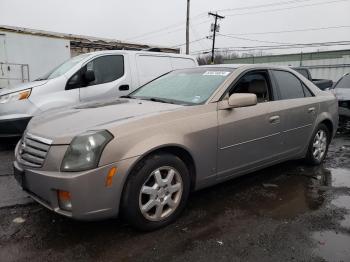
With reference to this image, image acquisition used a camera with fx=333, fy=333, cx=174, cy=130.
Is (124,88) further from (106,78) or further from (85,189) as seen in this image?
(85,189)

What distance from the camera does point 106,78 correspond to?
21.3 ft

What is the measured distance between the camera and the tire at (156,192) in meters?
2.78

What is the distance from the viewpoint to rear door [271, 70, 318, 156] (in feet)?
14.0

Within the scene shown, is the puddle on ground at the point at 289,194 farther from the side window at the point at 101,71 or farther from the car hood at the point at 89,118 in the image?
the side window at the point at 101,71

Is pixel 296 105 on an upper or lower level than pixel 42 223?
upper

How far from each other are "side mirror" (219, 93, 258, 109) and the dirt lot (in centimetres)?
108

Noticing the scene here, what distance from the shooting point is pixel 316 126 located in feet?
15.9

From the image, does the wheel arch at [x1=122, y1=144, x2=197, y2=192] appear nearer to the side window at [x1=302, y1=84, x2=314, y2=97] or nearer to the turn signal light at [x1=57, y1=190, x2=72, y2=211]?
the turn signal light at [x1=57, y1=190, x2=72, y2=211]

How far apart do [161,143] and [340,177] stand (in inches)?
122

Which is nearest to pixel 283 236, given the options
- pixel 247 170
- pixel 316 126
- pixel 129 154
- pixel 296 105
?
pixel 247 170

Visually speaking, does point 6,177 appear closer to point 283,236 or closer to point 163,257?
point 163,257

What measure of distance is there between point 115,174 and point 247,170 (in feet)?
5.84

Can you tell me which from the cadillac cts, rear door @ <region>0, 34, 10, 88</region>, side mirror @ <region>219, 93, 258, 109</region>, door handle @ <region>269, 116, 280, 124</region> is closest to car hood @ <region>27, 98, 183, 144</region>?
the cadillac cts

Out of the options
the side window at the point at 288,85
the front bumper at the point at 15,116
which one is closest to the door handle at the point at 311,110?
the side window at the point at 288,85
